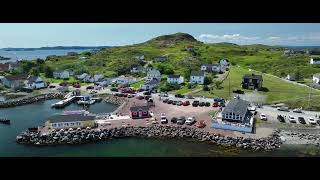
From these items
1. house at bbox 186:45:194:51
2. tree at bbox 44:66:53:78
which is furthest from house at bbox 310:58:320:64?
tree at bbox 44:66:53:78

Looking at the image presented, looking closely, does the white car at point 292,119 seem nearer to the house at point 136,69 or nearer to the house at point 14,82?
the house at point 136,69

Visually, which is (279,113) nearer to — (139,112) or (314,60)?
(139,112)

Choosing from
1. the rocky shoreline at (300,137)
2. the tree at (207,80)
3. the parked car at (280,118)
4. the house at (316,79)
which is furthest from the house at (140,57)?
the rocky shoreline at (300,137)

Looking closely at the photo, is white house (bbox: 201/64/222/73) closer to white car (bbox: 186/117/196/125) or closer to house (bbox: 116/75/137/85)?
house (bbox: 116/75/137/85)
